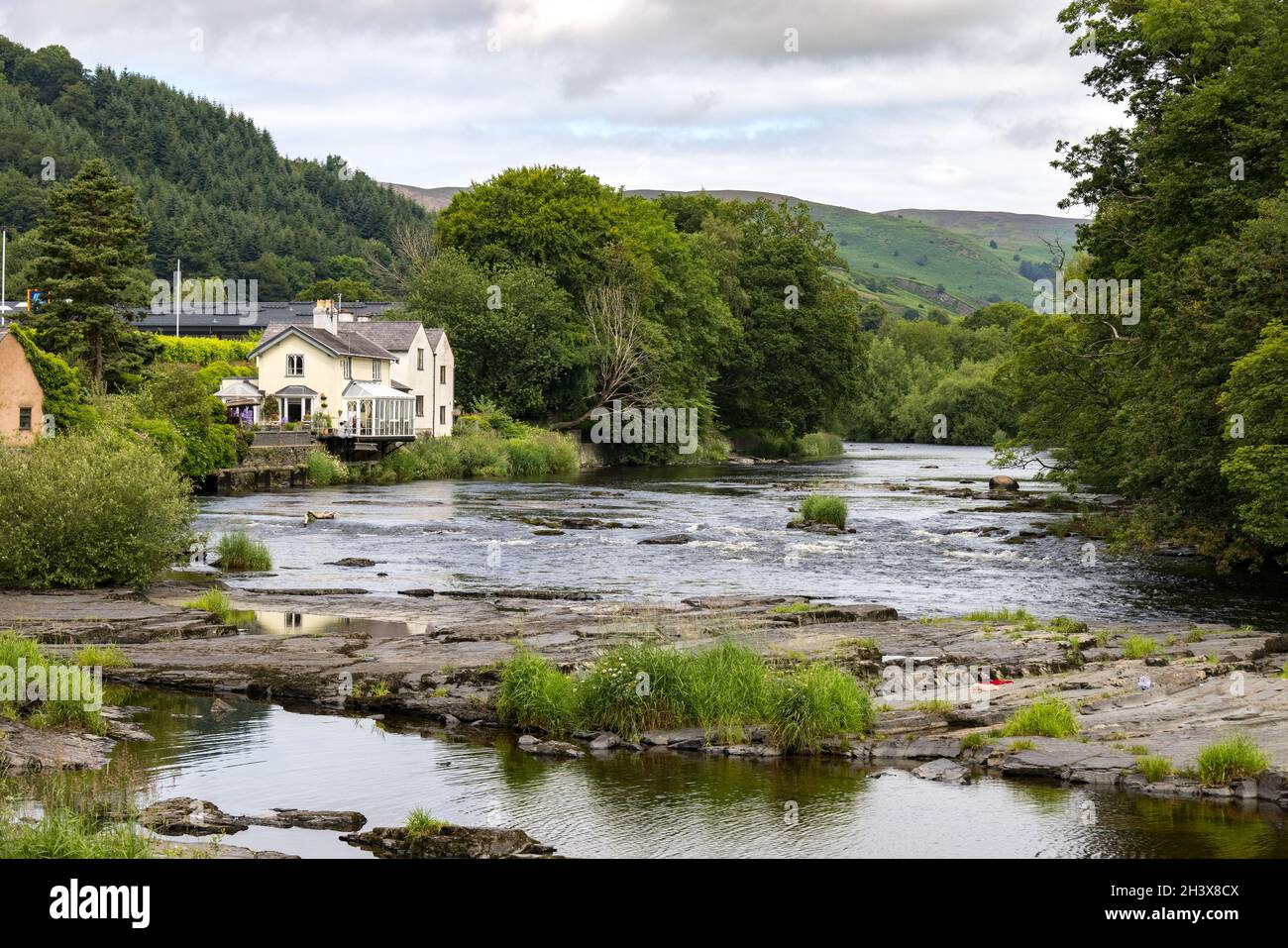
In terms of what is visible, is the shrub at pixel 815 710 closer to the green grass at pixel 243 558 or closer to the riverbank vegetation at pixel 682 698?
the riverbank vegetation at pixel 682 698

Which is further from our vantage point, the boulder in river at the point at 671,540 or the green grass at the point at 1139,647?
the boulder in river at the point at 671,540

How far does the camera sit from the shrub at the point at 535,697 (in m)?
19.7

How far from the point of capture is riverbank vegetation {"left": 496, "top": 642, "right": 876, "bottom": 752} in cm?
1922

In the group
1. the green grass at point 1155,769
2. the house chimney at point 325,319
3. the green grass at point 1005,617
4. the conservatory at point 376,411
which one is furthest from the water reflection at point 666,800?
the house chimney at point 325,319

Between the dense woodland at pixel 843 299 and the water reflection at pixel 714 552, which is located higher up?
the dense woodland at pixel 843 299

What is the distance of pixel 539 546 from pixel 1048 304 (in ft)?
116

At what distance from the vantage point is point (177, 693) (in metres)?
21.9

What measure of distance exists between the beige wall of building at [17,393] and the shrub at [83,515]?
63.3ft

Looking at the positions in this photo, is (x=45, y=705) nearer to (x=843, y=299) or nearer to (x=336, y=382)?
(x=336, y=382)

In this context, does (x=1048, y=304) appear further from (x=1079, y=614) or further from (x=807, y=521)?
(x=1079, y=614)

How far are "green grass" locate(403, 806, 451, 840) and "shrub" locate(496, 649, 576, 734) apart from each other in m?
5.04

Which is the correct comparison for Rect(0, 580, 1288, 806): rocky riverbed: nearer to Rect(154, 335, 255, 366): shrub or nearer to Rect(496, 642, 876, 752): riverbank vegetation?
Rect(496, 642, 876, 752): riverbank vegetation

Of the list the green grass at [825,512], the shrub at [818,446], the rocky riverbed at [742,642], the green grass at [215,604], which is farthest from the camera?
the shrub at [818,446]
